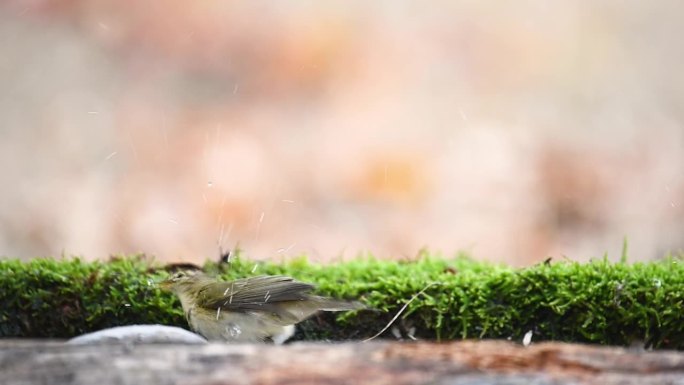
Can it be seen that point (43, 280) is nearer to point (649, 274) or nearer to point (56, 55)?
point (649, 274)

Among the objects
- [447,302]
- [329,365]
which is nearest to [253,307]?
[447,302]

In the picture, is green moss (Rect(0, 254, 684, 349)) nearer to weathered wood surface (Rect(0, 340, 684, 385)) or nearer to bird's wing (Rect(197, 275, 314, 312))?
bird's wing (Rect(197, 275, 314, 312))

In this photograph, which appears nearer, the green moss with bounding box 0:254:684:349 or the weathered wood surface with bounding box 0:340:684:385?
the weathered wood surface with bounding box 0:340:684:385

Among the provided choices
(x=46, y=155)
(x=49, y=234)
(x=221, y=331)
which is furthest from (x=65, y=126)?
(x=221, y=331)

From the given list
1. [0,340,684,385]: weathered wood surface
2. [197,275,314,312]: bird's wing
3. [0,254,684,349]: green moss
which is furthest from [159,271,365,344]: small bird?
[0,340,684,385]: weathered wood surface

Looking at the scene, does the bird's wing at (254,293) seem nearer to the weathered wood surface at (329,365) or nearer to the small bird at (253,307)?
the small bird at (253,307)
